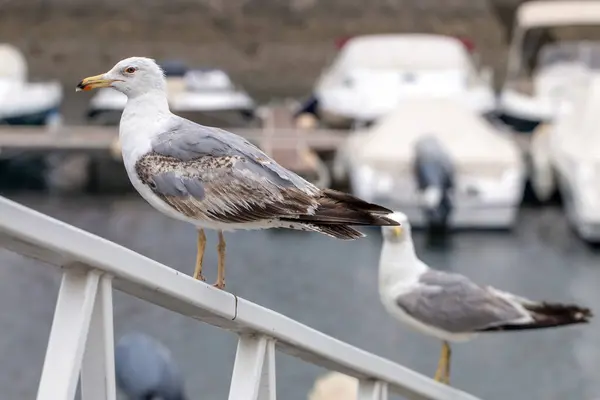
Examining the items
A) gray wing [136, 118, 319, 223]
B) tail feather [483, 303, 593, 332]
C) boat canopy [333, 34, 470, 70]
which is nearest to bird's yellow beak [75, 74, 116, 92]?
gray wing [136, 118, 319, 223]

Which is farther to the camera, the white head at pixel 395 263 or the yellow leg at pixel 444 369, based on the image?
the yellow leg at pixel 444 369

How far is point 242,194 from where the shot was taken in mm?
2451

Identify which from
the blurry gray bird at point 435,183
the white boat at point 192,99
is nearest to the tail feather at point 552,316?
the blurry gray bird at point 435,183

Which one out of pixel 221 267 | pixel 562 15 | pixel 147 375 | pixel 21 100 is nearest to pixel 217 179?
pixel 221 267

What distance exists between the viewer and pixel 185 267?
1055 centimetres

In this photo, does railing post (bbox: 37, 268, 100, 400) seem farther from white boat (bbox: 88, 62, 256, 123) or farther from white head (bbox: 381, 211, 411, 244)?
white boat (bbox: 88, 62, 256, 123)

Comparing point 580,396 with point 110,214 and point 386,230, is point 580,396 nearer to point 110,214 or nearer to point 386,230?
point 386,230

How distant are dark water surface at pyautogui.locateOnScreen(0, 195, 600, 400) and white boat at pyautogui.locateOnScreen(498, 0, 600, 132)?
2.18 meters

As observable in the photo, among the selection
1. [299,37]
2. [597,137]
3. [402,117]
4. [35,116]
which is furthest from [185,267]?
[299,37]

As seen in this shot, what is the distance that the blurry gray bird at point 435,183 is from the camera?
12047mm

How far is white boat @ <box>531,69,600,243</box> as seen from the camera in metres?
12.0

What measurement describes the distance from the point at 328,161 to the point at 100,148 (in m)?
2.87

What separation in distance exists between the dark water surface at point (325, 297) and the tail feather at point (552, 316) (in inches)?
121

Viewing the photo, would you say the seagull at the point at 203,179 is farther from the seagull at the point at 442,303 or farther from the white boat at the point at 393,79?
the white boat at the point at 393,79
